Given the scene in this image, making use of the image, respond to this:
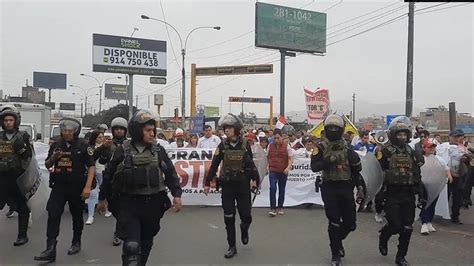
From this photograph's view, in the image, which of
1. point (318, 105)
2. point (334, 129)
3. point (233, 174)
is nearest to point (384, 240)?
point (334, 129)

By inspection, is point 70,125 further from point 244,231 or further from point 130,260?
point 244,231

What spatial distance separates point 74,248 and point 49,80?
7540 cm

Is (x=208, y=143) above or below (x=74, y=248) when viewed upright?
above

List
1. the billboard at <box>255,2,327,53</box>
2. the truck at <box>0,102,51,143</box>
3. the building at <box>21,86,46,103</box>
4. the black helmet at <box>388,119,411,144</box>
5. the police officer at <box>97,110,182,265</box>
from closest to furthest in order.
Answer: the police officer at <box>97,110,182,265</box>
the black helmet at <box>388,119,411,144</box>
the truck at <box>0,102,51,143</box>
the billboard at <box>255,2,327,53</box>
the building at <box>21,86,46,103</box>

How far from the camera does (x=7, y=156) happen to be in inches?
255

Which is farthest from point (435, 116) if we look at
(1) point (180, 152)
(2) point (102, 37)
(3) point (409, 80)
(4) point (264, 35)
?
(1) point (180, 152)

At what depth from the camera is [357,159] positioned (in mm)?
5844

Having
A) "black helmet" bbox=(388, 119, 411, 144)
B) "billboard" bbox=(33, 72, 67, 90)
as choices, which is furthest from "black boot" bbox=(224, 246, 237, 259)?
"billboard" bbox=(33, 72, 67, 90)

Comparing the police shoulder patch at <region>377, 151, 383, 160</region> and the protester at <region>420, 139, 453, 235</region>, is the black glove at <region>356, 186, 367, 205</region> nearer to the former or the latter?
the police shoulder patch at <region>377, 151, 383, 160</region>

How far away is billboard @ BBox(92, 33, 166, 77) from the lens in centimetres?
3716

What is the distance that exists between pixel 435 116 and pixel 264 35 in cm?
7328

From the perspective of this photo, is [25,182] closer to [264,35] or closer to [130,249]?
[130,249]

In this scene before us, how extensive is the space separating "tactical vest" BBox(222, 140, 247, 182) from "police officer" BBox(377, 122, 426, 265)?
5.93ft

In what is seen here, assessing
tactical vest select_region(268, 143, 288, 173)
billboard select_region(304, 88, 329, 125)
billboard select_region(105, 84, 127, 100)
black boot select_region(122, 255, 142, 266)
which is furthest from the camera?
billboard select_region(105, 84, 127, 100)
